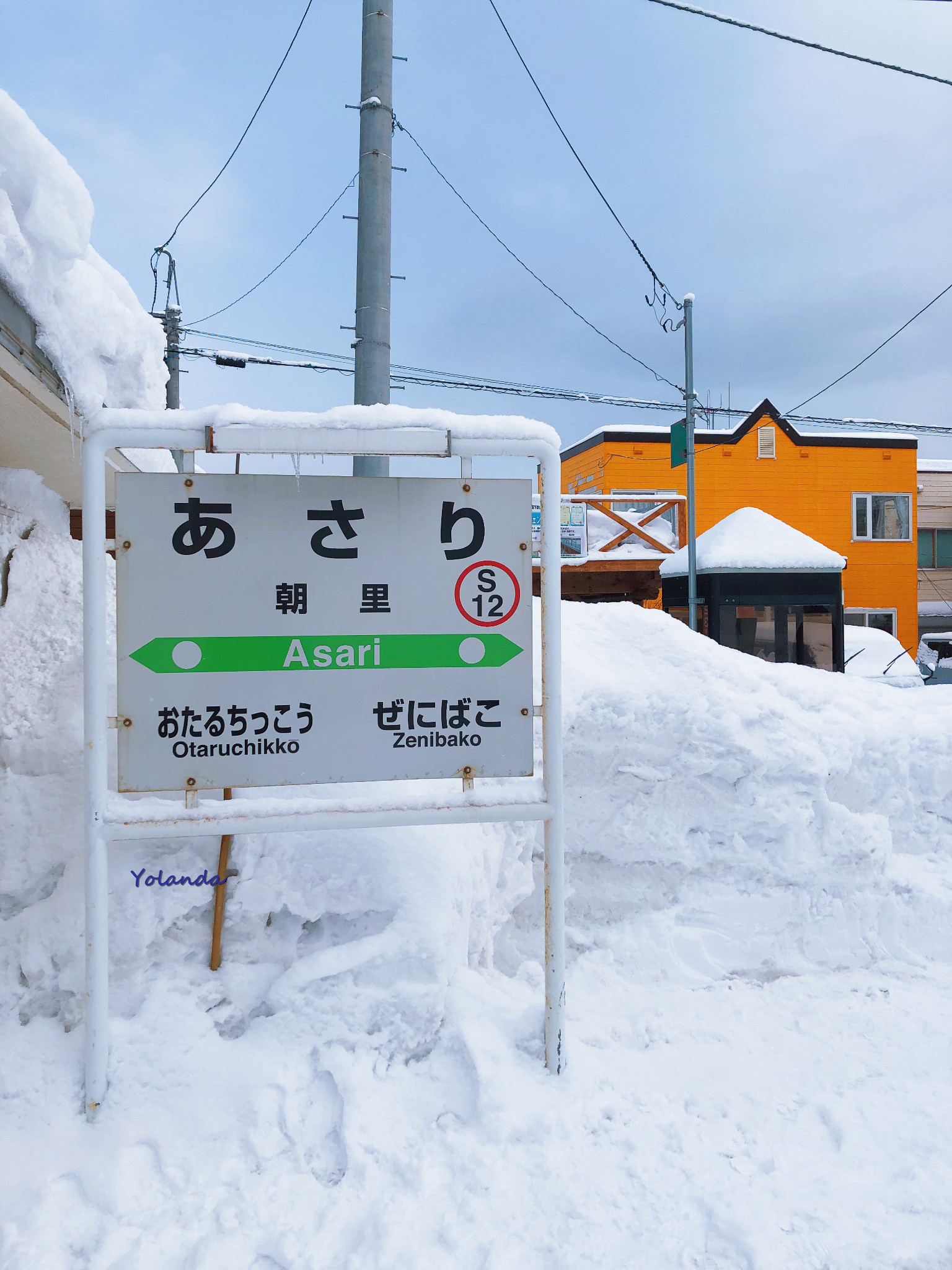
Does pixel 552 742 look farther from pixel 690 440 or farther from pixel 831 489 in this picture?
pixel 831 489

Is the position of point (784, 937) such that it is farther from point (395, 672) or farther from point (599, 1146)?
point (395, 672)

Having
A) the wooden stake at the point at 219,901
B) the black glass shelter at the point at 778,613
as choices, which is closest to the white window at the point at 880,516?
the black glass shelter at the point at 778,613

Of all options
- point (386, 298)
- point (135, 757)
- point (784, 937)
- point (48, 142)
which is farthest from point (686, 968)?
point (386, 298)

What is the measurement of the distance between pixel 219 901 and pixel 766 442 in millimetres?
20830

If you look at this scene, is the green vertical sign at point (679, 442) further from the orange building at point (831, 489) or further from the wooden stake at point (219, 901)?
the wooden stake at point (219, 901)

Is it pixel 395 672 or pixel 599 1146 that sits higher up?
pixel 395 672

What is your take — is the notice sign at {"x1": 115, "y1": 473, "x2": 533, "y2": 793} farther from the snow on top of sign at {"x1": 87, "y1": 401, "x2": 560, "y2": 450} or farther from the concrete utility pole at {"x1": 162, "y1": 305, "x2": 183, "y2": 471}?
the concrete utility pole at {"x1": 162, "y1": 305, "x2": 183, "y2": 471}

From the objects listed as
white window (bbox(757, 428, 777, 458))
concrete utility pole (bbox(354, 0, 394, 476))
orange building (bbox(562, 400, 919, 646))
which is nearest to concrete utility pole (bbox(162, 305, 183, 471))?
concrete utility pole (bbox(354, 0, 394, 476))

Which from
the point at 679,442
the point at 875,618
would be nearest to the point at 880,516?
the point at 875,618

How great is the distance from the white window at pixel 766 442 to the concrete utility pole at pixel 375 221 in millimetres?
17175

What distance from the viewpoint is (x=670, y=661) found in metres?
4.61

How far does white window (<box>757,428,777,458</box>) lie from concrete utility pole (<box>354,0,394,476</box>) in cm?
1717

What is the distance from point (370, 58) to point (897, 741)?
20.2 ft

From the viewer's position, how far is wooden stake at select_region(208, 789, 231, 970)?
108 inches
